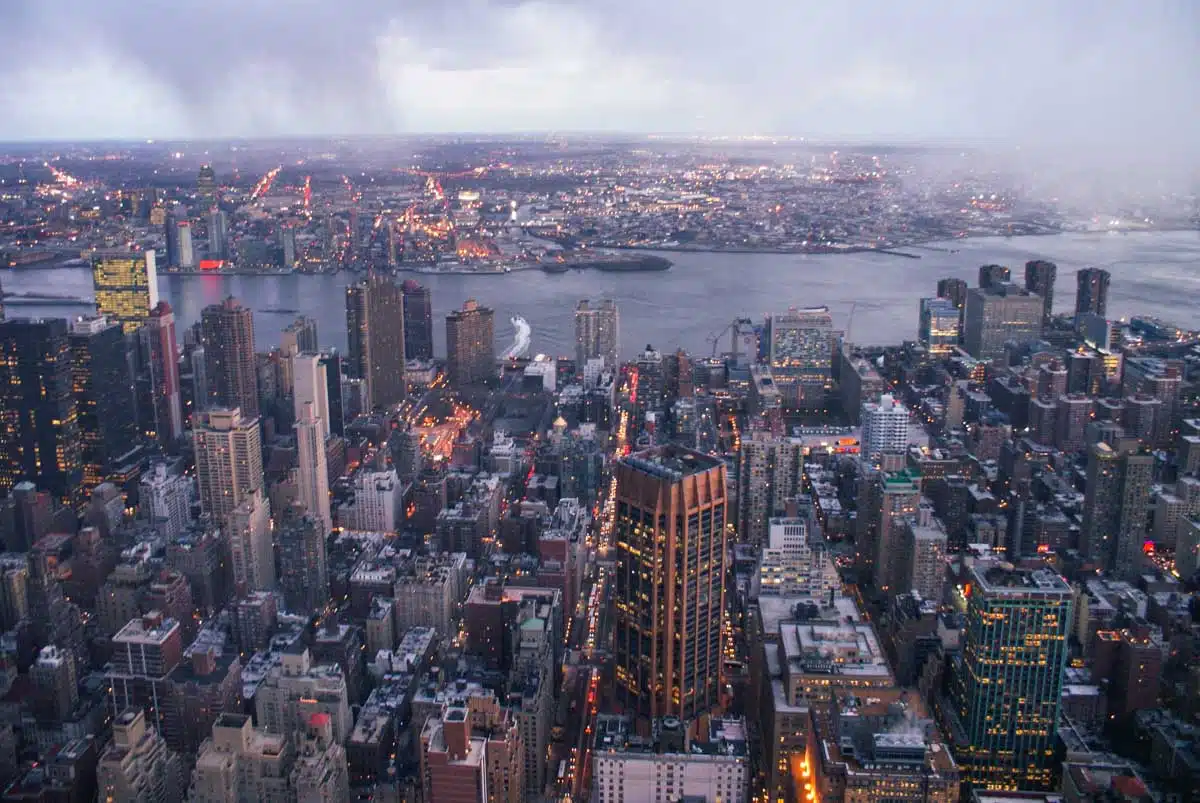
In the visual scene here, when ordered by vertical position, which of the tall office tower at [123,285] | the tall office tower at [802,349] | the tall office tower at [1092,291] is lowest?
the tall office tower at [802,349]

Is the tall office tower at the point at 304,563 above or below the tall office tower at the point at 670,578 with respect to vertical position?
below

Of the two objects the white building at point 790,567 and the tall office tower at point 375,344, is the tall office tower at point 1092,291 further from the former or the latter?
the white building at point 790,567

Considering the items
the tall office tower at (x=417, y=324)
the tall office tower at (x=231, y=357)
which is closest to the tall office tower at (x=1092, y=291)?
the tall office tower at (x=417, y=324)

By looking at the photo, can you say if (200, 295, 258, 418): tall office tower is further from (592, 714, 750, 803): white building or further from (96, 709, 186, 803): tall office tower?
(592, 714, 750, 803): white building

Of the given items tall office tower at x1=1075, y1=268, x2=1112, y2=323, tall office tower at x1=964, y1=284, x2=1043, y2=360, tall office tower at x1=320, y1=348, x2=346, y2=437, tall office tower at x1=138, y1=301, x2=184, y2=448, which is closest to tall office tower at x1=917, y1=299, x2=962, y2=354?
tall office tower at x1=964, y1=284, x2=1043, y2=360

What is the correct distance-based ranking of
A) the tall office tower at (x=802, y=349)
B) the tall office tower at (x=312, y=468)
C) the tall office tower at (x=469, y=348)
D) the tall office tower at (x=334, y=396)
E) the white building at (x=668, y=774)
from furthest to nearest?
the tall office tower at (x=802, y=349) → the tall office tower at (x=469, y=348) → the tall office tower at (x=334, y=396) → the tall office tower at (x=312, y=468) → the white building at (x=668, y=774)

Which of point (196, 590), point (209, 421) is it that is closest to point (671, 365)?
point (209, 421)
